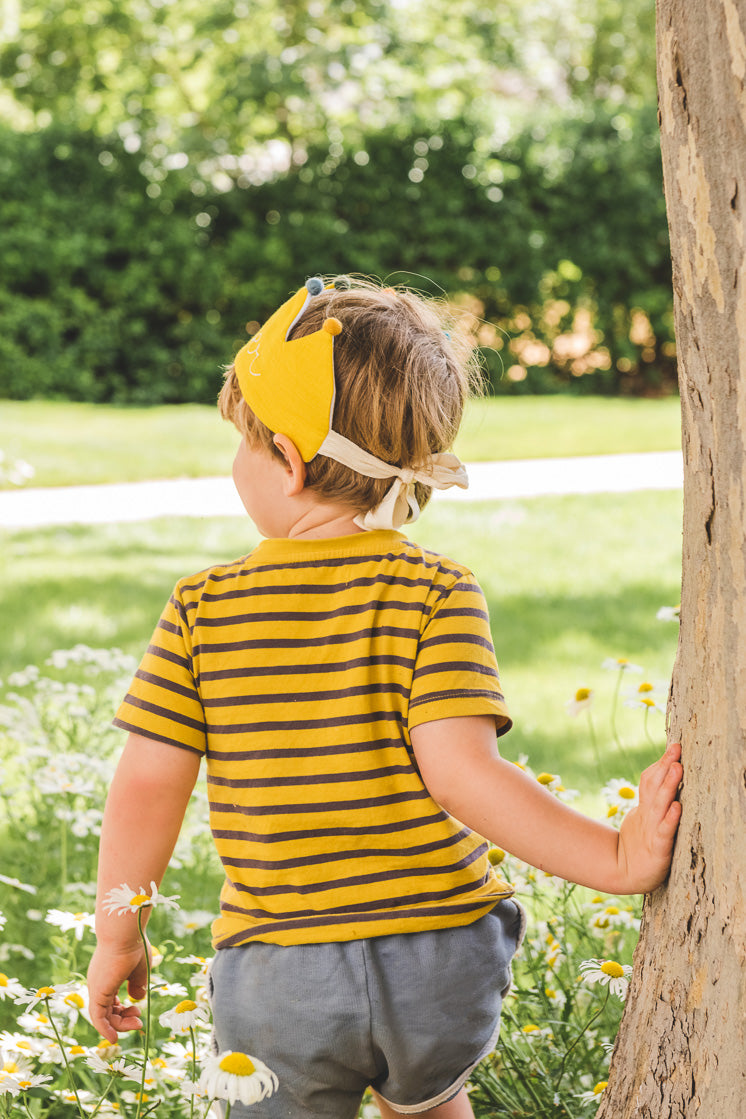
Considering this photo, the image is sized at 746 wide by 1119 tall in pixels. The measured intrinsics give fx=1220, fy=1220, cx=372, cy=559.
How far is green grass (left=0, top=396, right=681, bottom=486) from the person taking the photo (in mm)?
Result: 8906

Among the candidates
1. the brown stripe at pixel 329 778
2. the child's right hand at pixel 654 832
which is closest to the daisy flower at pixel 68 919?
the brown stripe at pixel 329 778

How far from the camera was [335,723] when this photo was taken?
1.52 m

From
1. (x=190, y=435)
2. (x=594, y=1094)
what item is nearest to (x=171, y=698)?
(x=594, y=1094)

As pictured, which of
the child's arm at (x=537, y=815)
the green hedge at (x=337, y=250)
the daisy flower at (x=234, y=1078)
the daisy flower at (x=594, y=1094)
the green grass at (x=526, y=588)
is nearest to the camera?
the daisy flower at (x=234, y=1078)

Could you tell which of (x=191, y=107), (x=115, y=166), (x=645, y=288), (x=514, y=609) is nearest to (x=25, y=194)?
(x=115, y=166)

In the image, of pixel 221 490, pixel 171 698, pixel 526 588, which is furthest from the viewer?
pixel 221 490

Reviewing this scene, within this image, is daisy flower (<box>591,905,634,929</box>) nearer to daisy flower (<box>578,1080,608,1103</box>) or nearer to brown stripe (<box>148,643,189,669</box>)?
daisy flower (<box>578,1080,608,1103</box>)

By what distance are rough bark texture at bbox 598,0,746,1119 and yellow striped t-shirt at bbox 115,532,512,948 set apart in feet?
0.83

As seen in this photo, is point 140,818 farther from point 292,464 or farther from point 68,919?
point 292,464

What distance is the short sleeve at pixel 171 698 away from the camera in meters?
1.59

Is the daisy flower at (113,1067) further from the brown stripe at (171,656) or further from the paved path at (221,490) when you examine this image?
the paved path at (221,490)

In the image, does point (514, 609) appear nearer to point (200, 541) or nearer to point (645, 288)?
point (200, 541)

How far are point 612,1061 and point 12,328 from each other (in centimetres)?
1213

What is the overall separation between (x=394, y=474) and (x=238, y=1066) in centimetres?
75
